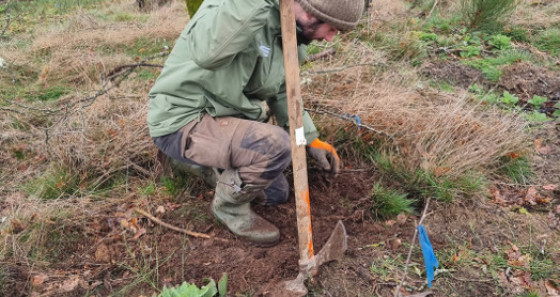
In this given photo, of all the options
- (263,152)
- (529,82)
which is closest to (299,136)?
(263,152)

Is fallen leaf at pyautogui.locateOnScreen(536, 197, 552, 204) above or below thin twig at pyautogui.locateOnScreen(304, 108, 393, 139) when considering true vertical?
below

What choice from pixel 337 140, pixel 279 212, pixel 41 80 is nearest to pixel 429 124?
pixel 337 140

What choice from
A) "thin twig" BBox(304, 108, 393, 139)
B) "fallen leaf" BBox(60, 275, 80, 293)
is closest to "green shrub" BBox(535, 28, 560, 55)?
"thin twig" BBox(304, 108, 393, 139)

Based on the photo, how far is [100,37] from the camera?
5590mm

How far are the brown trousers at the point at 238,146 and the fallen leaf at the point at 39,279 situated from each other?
946 mm

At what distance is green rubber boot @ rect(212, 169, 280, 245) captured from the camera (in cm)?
234

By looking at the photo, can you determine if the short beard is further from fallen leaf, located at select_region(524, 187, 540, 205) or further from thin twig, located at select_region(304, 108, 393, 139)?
fallen leaf, located at select_region(524, 187, 540, 205)

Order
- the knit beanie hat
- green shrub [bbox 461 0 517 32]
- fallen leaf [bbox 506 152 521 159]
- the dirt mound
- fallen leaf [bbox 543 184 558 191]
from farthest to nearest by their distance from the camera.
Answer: green shrub [bbox 461 0 517 32], the dirt mound, fallen leaf [bbox 506 152 521 159], fallen leaf [bbox 543 184 558 191], the knit beanie hat

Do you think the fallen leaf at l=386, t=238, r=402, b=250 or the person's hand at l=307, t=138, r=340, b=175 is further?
the person's hand at l=307, t=138, r=340, b=175

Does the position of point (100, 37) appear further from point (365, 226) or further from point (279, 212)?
point (365, 226)

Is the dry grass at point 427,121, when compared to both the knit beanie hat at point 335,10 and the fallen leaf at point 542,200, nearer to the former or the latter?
the fallen leaf at point 542,200

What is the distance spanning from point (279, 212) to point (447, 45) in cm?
328

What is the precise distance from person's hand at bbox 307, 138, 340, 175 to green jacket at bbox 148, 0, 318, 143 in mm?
521

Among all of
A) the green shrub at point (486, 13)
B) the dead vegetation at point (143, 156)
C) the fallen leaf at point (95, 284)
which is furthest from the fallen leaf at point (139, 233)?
the green shrub at point (486, 13)
